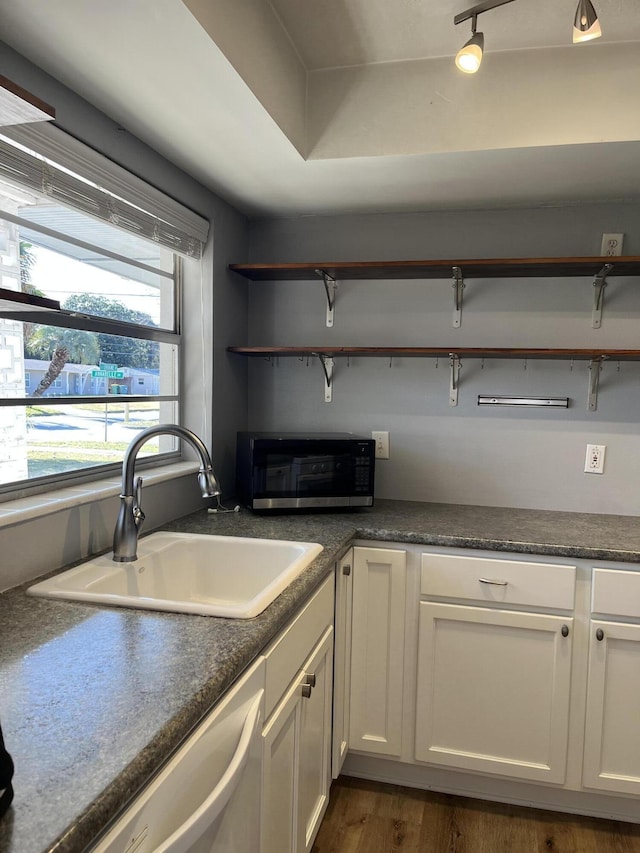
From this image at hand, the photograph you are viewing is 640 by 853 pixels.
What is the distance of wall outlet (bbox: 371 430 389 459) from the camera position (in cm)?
251

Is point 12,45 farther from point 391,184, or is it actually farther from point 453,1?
point 391,184

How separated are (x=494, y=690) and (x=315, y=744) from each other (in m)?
0.62

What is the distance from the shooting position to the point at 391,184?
211cm

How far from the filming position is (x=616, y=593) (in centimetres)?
183

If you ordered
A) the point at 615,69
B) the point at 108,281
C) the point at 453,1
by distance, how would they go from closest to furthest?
1. the point at 453,1
2. the point at 615,69
3. the point at 108,281

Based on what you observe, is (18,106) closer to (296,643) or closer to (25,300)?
(25,300)

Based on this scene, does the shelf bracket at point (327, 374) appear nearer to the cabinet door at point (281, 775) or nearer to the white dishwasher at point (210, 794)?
the cabinet door at point (281, 775)

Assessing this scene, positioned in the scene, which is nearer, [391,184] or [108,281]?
[108,281]

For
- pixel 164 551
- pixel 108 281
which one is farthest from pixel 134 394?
pixel 164 551

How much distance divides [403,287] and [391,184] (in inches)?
18.0

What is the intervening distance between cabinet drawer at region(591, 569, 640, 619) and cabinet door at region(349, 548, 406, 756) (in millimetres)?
580

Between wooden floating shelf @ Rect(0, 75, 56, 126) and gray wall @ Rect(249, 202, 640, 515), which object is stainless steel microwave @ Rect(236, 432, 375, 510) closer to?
gray wall @ Rect(249, 202, 640, 515)

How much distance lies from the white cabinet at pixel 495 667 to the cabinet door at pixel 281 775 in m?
0.65

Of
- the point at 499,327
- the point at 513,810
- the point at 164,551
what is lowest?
the point at 513,810
